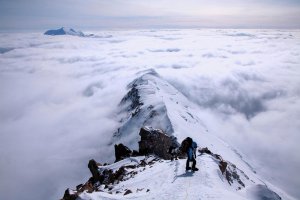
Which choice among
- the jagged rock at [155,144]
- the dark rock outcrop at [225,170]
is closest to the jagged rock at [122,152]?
the jagged rock at [155,144]

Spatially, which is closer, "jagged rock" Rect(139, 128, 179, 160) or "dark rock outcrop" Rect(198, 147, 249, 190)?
"dark rock outcrop" Rect(198, 147, 249, 190)

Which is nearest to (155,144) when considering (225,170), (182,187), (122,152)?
(122,152)

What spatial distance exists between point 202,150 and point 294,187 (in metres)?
111

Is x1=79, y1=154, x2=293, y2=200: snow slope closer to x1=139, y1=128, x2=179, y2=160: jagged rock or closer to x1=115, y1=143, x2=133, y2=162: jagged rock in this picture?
x1=139, y1=128, x2=179, y2=160: jagged rock

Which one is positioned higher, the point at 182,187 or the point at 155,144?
the point at 182,187

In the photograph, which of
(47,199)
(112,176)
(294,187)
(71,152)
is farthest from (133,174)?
(294,187)

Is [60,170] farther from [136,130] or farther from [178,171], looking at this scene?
[178,171]

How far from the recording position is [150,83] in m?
174

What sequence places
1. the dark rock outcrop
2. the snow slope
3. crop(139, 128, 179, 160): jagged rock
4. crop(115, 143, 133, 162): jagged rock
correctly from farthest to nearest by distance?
crop(115, 143, 133, 162): jagged rock < crop(139, 128, 179, 160): jagged rock < the dark rock outcrop < the snow slope

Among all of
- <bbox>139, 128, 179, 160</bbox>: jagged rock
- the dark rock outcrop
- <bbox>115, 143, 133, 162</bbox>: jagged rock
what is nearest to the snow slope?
the dark rock outcrop

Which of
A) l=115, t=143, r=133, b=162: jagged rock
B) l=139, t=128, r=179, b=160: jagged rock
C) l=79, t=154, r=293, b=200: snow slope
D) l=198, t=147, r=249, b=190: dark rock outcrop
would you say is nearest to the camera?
l=79, t=154, r=293, b=200: snow slope

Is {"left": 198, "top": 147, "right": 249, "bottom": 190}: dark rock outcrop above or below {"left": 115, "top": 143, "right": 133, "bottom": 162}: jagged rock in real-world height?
above

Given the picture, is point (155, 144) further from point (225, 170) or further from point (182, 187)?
point (182, 187)

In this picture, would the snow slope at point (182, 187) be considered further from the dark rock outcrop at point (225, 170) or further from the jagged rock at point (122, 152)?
the jagged rock at point (122, 152)
